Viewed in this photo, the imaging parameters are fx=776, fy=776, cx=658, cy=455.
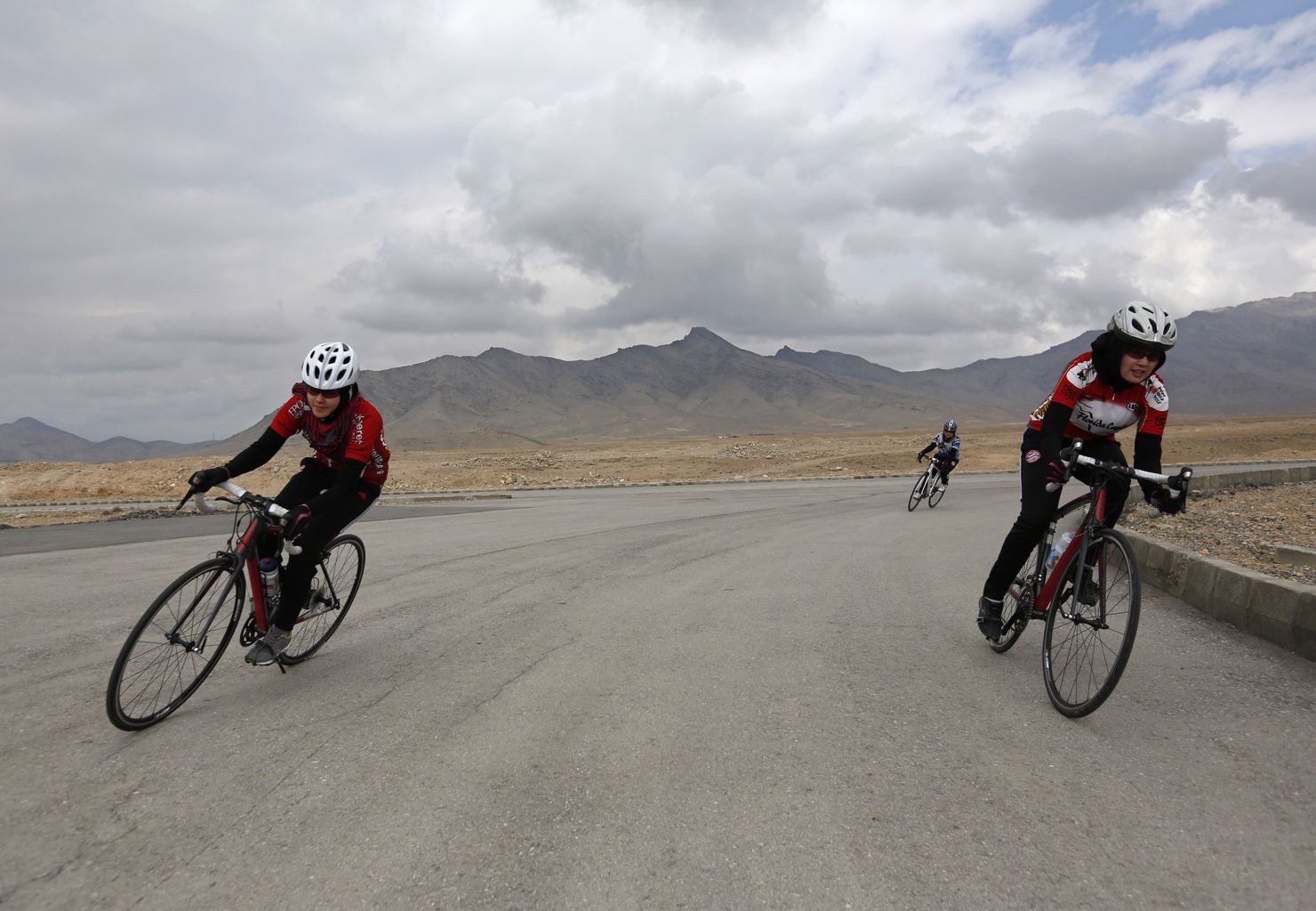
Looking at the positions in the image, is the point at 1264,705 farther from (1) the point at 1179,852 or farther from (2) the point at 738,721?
(2) the point at 738,721

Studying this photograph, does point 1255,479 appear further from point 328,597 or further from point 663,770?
point 328,597

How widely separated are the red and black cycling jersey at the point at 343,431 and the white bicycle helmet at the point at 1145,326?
15.4 ft

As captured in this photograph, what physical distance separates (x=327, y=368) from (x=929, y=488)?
15.1 meters

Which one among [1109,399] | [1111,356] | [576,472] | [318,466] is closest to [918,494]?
[1109,399]

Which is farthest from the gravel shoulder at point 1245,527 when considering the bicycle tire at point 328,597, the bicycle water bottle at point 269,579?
the bicycle water bottle at point 269,579

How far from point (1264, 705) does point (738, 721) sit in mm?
2901

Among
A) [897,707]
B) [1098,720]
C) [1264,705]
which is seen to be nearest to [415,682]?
[897,707]

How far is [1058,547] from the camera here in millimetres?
4945

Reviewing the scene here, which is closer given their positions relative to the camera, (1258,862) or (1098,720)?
(1258,862)

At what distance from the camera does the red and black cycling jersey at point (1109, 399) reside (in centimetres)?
487

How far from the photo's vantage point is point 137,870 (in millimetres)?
2729

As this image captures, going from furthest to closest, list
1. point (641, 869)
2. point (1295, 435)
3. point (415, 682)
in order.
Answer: point (1295, 435) < point (415, 682) < point (641, 869)

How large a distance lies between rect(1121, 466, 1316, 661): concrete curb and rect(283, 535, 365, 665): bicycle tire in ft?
19.1

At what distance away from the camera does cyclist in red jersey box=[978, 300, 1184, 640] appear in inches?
182
